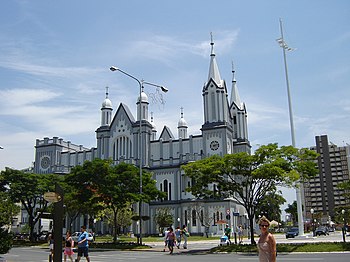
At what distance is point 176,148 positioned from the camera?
74625 millimetres

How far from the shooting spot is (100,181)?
37.8 meters

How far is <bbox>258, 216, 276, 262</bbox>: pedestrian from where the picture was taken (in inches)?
318

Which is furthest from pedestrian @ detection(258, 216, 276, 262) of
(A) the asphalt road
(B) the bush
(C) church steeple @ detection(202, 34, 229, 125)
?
(C) church steeple @ detection(202, 34, 229, 125)

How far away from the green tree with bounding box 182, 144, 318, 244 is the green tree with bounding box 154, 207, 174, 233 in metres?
37.7

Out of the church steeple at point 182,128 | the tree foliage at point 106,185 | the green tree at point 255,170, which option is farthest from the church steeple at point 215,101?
the green tree at point 255,170

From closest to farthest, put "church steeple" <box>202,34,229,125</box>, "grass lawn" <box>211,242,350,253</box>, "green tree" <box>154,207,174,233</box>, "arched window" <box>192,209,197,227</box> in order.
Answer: "grass lawn" <box>211,242,350,253</box> → "arched window" <box>192,209,197,227</box> → "green tree" <box>154,207,174,233</box> → "church steeple" <box>202,34,229,125</box>

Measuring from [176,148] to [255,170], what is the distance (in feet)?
154

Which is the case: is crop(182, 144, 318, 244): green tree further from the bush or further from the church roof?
the church roof

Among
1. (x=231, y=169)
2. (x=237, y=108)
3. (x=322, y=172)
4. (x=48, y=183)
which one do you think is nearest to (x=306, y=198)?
(x=322, y=172)

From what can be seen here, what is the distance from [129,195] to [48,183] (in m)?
21.2

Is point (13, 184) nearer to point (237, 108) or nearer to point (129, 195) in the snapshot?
point (129, 195)

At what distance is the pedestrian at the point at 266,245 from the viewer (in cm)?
807

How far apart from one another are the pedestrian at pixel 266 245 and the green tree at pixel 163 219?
60141mm

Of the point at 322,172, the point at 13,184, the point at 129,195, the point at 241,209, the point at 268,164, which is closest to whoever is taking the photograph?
the point at 268,164
